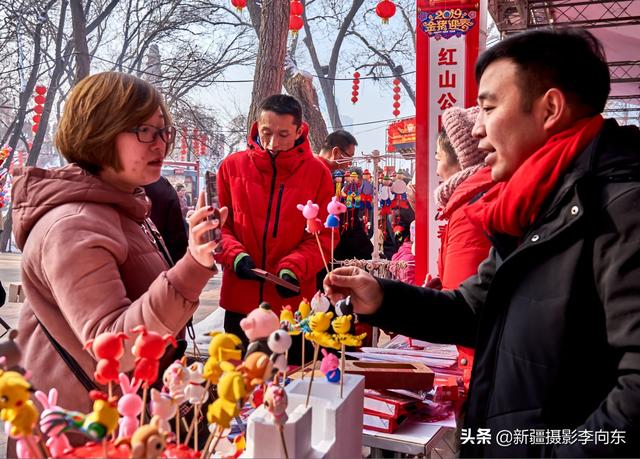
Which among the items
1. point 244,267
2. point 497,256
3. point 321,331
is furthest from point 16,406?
point 244,267

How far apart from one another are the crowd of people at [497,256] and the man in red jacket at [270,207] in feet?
3.22

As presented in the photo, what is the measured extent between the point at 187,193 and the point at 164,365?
9.66m

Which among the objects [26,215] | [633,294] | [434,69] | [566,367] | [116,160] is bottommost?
[566,367]

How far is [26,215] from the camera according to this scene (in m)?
1.20

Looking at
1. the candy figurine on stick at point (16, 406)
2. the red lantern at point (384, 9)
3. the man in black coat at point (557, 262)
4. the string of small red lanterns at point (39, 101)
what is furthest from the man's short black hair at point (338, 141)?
the string of small red lanterns at point (39, 101)

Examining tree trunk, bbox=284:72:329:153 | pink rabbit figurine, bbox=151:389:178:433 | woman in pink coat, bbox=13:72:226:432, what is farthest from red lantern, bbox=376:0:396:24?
pink rabbit figurine, bbox=151:389:178:433

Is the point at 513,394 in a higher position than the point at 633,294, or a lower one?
lower


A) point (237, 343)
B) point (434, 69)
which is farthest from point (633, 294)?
point (434, 69)

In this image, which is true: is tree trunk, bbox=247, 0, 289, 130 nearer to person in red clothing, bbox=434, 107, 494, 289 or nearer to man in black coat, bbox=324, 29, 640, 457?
person in red clothing, bbox=434, 107, 494, 289

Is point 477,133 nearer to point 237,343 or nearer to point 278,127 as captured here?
point 237,343

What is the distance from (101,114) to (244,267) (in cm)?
109

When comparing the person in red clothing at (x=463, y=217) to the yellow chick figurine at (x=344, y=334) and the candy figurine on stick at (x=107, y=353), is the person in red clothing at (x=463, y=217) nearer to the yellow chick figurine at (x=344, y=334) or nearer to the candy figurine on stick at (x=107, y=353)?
the yellow chick figurine at (x=344, y=334)

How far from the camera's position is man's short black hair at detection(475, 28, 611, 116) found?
1001mm

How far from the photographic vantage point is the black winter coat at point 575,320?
32.9 inches
